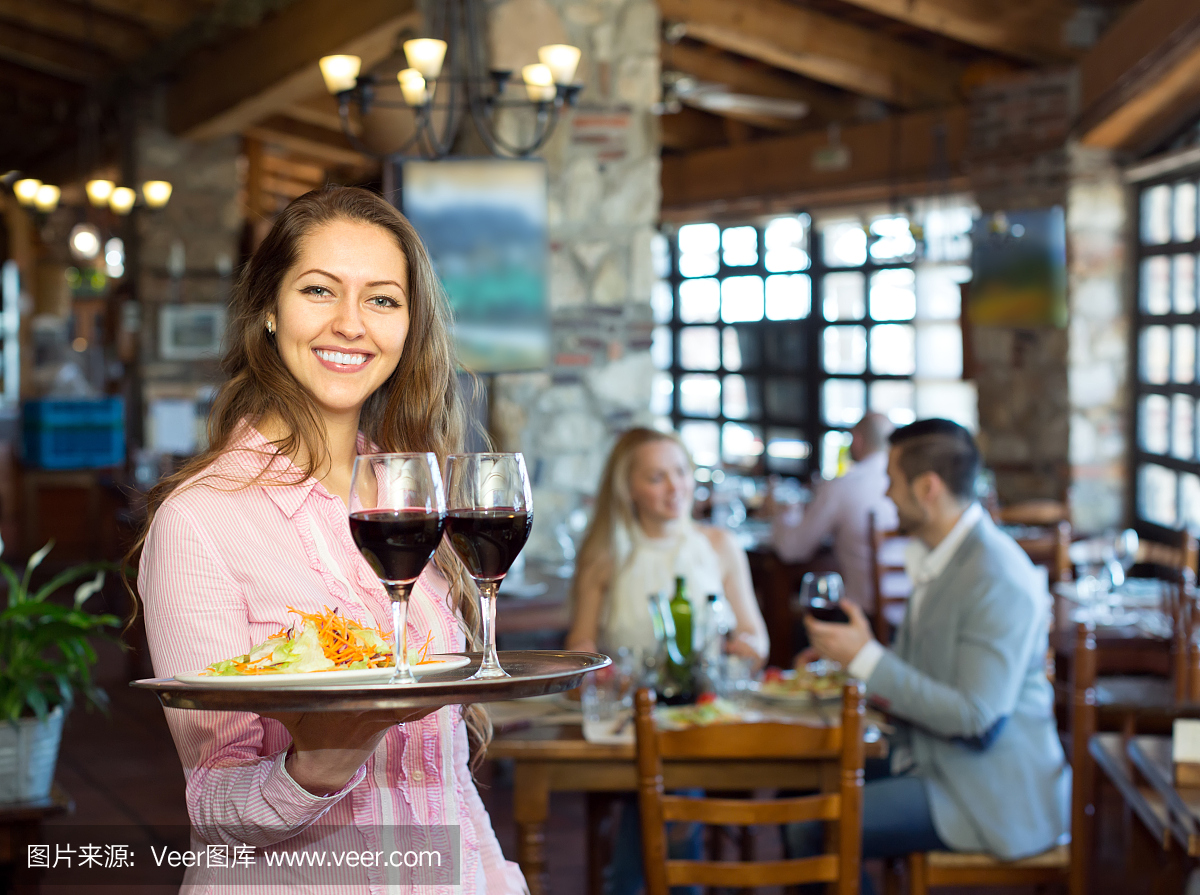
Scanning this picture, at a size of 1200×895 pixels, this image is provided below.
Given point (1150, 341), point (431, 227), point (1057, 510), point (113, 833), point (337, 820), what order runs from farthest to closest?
point (1150, 341) → point (1057, 510) → point (431, 227) → point (113, 833) → point (337, 820)

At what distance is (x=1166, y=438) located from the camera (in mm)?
6145

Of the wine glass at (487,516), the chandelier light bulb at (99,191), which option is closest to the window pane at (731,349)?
the chandelier light bulb at (99,191)

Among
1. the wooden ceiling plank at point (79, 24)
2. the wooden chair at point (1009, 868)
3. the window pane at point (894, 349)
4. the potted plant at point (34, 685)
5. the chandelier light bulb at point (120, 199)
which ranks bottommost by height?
the wooden chair at point (1009, 868)

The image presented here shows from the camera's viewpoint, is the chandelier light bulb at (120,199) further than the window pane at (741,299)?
No

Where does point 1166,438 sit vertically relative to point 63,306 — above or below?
below

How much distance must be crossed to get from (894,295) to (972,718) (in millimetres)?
6458

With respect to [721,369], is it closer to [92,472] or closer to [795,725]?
[92,472]

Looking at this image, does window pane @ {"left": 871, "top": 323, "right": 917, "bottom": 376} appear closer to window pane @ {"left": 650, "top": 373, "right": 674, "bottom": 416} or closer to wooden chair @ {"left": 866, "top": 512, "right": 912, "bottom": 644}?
window pane @ {"left": 650, "top": 373, "right": 674, "bottom": 416}

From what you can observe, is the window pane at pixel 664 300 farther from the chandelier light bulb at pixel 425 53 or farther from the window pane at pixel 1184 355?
the chandelier light bulb at pixel 425 53

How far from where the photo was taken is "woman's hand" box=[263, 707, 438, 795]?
1104 mm

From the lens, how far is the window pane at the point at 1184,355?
19.1 feet

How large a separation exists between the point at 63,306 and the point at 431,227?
1199 cm

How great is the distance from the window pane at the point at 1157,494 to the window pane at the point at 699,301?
182 inches

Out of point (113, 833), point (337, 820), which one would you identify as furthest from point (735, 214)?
point (337, 820)
